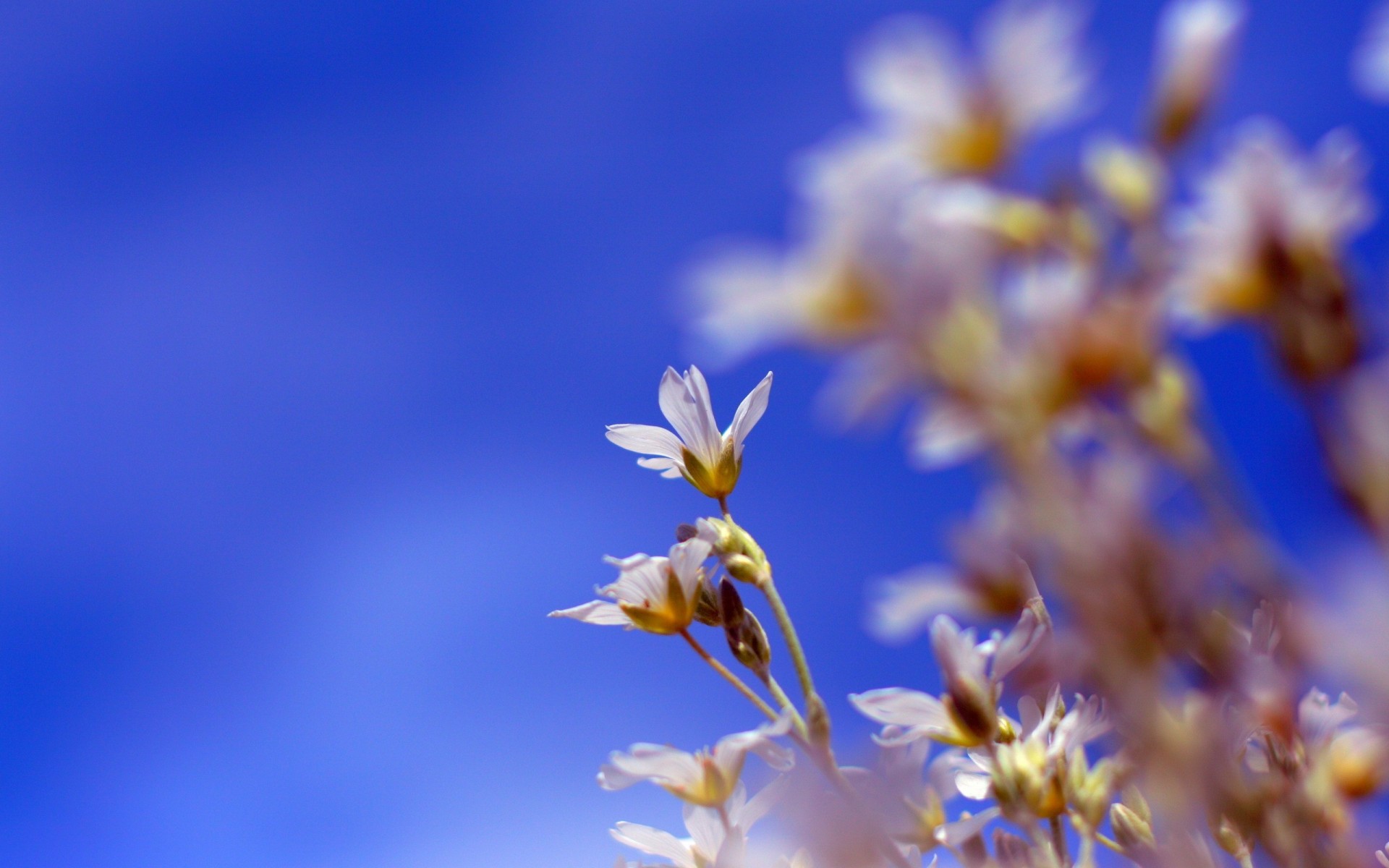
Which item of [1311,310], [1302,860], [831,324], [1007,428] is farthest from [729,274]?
[1302,860]

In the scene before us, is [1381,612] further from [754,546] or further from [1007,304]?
[754,546]

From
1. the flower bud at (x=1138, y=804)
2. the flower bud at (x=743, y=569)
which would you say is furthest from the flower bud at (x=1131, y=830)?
the flower bud at (x=743, y=569)

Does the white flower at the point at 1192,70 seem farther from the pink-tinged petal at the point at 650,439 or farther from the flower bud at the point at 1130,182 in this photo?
the pink-tinged petal at the point at 650,439

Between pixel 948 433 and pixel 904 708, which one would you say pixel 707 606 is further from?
pixel 948 433

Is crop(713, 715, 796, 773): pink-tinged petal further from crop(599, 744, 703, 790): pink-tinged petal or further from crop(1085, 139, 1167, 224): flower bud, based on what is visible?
crop(1085, 139, 1167, 224): flower bud

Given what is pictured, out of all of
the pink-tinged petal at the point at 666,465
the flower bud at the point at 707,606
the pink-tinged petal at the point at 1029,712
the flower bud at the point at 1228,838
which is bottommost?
the flower bud at the point at 1228,838

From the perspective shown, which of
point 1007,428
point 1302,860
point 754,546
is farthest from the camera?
point 754,546

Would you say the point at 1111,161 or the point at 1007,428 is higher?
the point at 1111,161
